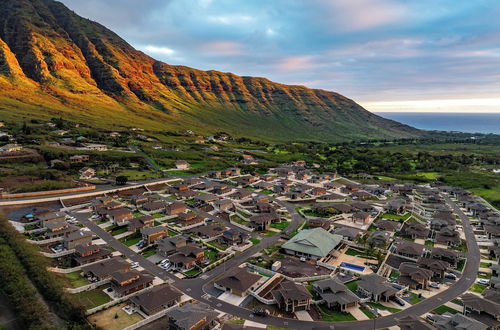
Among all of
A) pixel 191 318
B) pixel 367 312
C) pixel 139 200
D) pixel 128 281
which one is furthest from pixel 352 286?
pixel 139 200

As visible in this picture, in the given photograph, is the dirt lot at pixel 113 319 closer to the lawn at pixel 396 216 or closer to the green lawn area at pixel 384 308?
the green lawn area at pixel 384 308

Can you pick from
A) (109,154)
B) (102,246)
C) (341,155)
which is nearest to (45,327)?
(102,246)

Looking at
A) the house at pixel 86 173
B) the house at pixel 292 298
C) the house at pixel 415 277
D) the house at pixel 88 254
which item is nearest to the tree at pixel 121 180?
the house at pixel 86 173

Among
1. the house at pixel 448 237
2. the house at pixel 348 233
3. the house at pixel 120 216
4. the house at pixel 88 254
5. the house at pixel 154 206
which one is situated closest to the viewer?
the house at pixel 88 254

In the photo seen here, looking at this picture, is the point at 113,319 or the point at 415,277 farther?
the point at 415,277

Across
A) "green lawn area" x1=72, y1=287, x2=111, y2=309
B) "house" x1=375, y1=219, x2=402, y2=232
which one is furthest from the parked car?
"house" x1=375, y1=219, x2=402, y2=232

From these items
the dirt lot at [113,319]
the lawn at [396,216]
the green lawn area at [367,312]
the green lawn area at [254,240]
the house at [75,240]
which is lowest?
the dirt lot at [113,319]

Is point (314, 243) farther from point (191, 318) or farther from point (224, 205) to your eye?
point (224, 205)
